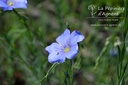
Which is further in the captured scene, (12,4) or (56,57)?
(12,4)

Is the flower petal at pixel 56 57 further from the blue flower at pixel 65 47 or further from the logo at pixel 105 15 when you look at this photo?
the logo at pixel 105 15

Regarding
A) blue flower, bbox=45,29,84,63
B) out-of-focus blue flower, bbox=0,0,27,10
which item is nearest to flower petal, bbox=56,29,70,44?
blue flower, bbox=45,29,84,63

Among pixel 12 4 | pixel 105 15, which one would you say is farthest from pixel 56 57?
pixel 105 15

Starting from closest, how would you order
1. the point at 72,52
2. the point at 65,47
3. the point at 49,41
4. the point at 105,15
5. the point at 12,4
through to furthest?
the point at 72,52 < the point at 65,47 < the point at 12,4 < the point at 105,15 < the point at 49,41

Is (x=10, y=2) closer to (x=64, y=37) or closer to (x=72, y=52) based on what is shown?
(x=64, y=37)

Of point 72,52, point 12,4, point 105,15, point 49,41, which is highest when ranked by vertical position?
point 12,4

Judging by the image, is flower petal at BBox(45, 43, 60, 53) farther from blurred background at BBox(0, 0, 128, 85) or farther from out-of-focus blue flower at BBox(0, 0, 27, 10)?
out-of-focus blue flower at BBox(0, 0, 27, 10)

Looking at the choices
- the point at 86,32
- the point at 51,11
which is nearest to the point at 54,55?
the point at 86,32

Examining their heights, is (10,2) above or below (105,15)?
above
